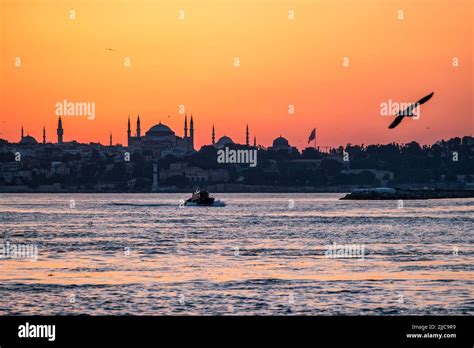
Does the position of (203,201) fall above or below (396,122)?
below

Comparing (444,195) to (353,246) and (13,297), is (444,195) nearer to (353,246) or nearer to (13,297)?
(353,246)

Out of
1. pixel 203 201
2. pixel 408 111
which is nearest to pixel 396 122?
pixel 408 111

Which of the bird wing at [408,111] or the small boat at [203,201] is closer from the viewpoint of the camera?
the bird wing at [408,111]

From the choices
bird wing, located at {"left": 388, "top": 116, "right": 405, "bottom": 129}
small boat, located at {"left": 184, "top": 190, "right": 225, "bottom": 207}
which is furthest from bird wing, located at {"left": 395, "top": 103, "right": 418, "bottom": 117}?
small boat, located at {"left": 184, "top": 190, "right": 225, "bottom": 207}

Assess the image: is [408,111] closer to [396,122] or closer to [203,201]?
[396,122]

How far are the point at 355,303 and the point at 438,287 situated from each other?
4.39 metres

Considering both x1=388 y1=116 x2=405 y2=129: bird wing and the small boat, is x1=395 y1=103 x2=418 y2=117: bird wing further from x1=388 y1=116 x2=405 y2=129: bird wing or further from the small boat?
the small boat

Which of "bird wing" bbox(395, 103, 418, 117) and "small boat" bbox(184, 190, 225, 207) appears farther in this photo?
"small boat" bbox(184, 190, 225, 207)

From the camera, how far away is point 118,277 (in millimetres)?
33594

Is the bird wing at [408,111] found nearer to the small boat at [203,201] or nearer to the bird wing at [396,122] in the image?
the bird wing at [396,122]

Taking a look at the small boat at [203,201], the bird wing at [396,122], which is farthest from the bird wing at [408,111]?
the small boat at [203,201]

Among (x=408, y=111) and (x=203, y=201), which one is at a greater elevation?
(x=408, y=111)

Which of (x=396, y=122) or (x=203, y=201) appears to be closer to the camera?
(x=396, y=122)
